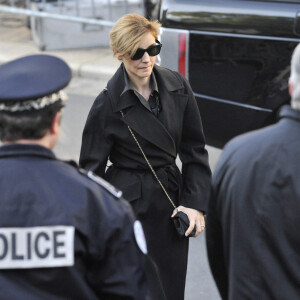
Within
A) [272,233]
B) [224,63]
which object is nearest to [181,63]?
[224,63]

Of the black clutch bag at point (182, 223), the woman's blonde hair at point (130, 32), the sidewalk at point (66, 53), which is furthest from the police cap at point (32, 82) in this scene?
the sidewalk at point (66, 53)

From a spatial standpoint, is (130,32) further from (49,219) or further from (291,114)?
(49,219)

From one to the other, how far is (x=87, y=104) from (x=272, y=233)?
589 cm

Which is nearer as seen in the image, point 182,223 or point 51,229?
point 51,229

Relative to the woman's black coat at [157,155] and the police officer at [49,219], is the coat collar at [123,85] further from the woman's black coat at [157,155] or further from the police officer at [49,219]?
the police officer at [49,219]

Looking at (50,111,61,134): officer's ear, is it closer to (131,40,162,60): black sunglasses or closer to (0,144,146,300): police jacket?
(0,144,146,300): police jacket

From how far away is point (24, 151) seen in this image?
6.97ft

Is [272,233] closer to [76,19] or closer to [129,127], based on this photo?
[129,127]

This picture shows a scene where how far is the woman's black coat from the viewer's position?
3373 millimetres

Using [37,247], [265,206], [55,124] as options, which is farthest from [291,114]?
[37,247]

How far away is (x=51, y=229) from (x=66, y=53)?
8134 millimetres

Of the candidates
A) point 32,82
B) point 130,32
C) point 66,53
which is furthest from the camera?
point 66,53

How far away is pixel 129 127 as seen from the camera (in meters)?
3.36

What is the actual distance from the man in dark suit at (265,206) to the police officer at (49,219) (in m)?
0.34
